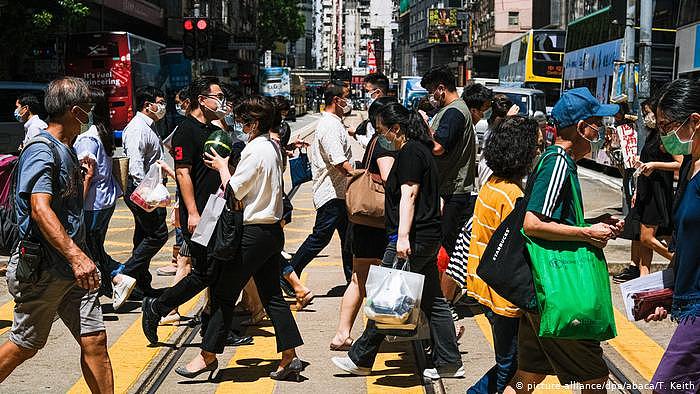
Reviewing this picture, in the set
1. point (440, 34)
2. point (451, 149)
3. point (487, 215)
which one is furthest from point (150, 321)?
point (440, 34)

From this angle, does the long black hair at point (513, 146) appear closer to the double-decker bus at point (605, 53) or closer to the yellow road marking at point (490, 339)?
the yellow road marking at point (490, 339)

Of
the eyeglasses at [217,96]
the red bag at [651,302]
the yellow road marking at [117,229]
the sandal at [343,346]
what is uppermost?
the eyeglasses at [217,96]

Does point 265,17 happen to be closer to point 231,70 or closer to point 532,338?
point 231,70

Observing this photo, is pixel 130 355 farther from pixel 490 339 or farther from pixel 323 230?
pixel 490 339

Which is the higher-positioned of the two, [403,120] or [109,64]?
[403,120]

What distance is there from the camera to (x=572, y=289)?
182 inches

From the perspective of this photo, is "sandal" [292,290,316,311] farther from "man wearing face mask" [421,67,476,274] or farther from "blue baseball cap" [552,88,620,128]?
"blue baseball cap" [552,88,620,128]

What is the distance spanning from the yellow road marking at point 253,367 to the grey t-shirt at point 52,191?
1.78m

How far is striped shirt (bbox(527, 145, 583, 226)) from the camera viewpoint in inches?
186

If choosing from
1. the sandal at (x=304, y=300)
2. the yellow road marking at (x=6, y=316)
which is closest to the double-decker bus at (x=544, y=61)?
the sandal at (x=304, y=300)

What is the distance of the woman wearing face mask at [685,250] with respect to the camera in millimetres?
4379

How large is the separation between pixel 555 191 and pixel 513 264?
39 centimetres

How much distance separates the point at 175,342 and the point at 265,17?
9527cm

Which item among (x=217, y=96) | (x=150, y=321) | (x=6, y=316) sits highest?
(x=217, y=96)
